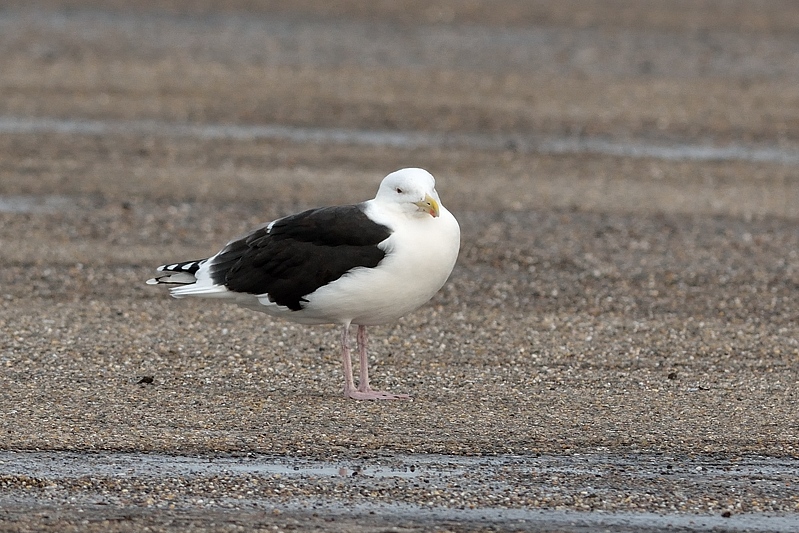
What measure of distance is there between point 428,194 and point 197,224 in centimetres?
510

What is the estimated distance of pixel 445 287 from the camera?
10.9 metres

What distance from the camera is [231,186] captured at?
46.8 feet

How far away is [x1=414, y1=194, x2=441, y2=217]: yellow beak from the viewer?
801 centimetres

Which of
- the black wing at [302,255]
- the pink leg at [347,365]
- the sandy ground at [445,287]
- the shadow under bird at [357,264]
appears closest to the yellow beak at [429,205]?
the shadow under bird at [357,264]

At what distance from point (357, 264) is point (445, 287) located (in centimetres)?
294

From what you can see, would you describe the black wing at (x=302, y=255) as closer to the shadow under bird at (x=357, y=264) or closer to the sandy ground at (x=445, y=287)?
the shadow under bird at (x=357, y=264)

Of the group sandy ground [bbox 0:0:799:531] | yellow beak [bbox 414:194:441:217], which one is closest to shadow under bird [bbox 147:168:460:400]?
yellow beak [bbox 414:194:441:217]

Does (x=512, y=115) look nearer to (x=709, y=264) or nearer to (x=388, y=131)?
(x=388, y=131)

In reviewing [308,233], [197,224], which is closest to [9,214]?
[197,224]

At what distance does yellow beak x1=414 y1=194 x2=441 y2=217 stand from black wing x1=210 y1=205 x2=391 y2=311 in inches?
9.0

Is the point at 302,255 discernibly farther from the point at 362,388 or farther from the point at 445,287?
the point at 445,287

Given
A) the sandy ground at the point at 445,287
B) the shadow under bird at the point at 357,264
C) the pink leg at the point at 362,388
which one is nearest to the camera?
the sandy ground at the point at 445,287

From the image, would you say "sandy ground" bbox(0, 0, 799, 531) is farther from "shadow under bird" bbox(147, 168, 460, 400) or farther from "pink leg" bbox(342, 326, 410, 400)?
"shadow under bird" bbox(147, 168, 460, 400)

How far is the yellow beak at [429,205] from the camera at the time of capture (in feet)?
26.3
